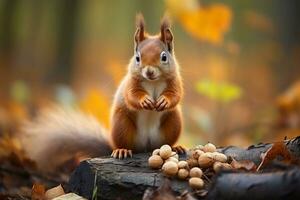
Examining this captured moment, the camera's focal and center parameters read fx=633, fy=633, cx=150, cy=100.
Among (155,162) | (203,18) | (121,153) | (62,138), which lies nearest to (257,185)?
(155,162)

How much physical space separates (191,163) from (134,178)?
0.65 ft

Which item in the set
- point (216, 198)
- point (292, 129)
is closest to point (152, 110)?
point (216, 198)

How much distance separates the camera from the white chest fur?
7.83 ft

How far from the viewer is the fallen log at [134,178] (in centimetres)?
166

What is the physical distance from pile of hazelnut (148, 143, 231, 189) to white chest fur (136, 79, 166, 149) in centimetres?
21

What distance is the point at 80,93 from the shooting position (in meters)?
4.60

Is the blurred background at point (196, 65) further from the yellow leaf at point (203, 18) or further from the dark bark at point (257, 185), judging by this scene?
the dark bark at point (257, 185)

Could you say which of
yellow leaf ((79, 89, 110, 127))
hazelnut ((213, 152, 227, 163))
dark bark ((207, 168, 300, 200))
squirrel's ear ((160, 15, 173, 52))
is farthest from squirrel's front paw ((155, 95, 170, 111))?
yellow leaf ((79, 89, 110, 127))

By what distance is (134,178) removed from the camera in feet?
6.66

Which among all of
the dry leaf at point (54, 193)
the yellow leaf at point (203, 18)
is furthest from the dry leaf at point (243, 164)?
the yellow leaf at point (203, 18)

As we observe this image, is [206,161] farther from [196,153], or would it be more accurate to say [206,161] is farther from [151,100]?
[151,100]

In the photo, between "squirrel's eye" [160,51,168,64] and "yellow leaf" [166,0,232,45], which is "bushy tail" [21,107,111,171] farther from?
"yellow leaf" [166,0,232,45]

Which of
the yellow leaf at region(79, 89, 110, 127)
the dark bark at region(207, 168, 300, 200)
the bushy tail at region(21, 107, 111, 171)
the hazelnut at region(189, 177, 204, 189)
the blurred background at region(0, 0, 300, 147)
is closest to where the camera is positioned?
the dark bark at region(207, 168, 300, 200)

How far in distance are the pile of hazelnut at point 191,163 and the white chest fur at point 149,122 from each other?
0.21 meters
